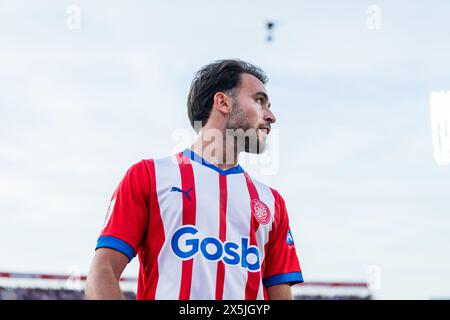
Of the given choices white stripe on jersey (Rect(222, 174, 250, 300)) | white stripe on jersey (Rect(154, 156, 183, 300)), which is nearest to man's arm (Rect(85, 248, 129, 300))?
white stripe on jersey (Rect(154, 156, 183, 300))

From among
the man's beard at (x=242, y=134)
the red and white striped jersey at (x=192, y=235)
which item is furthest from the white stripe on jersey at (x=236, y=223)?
the man's beard at (x=242, y=134)

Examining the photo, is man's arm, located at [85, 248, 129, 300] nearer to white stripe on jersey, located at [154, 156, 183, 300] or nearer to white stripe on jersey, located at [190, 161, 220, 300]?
white stripe on jersey, located at [154, 156, 183, 300]

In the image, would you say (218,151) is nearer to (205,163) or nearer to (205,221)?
(205,163)

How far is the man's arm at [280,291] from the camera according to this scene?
2.96m

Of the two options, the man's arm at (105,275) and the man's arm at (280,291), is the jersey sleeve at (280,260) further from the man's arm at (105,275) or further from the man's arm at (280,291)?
the man's arm at (105,275)

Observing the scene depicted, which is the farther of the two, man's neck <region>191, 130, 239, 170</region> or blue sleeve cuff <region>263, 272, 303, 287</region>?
man's neck <region>191, 130, 239, 170</region>

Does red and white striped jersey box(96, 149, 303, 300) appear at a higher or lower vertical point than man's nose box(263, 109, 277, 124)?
lower


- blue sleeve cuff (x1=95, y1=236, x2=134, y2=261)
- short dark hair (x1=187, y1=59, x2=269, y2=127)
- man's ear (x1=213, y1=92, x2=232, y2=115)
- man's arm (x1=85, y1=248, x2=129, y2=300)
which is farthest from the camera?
short dark hair (x1=187, y1=59, x2=269, y2=127)

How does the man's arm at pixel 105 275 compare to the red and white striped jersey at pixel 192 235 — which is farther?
the red and white striped jersey at pixel 192 235

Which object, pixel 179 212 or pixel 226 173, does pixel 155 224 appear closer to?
pixel 179 212

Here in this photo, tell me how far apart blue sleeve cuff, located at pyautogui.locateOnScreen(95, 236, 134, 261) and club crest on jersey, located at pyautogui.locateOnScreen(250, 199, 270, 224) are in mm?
673

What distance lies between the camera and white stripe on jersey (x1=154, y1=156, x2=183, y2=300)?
2.65 m

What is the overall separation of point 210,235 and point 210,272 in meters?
0.17
